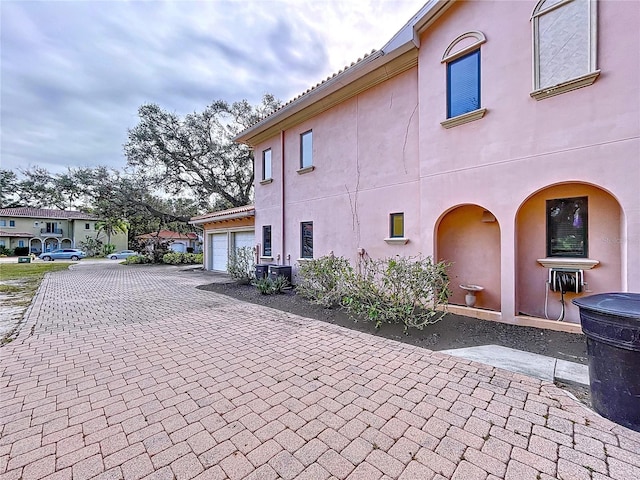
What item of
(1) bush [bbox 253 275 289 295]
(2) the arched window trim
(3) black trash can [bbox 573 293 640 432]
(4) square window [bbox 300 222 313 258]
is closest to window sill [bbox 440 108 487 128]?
(2) the arched window trim

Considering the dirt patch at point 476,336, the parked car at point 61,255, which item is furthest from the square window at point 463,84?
the parked car at point 61,255

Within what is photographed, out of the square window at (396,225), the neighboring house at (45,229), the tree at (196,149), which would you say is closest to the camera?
the square window at (396,225)

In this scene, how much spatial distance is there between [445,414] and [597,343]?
62.6 inches

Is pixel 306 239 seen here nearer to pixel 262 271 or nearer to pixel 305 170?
pixel 262 271

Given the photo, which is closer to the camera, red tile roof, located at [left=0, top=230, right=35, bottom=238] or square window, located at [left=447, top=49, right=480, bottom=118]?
square window, located at [left=447, top=49, right=480, bottom=118]

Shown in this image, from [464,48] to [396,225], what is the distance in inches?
160

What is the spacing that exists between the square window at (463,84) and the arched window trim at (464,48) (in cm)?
10

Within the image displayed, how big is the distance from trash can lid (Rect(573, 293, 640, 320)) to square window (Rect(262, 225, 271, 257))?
32.7ft

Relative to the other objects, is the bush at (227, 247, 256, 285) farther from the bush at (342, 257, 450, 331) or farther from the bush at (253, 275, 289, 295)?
the bush at (342, 257, 450, 331)

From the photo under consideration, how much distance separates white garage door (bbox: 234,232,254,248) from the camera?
44.0 ft

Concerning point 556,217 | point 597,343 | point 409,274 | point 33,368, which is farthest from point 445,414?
point 33,368

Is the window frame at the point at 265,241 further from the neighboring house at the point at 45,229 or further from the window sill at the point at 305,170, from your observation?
the neighboring house at the point at 45,229

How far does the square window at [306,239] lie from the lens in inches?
382

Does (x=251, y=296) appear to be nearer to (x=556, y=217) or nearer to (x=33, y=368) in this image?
(x=33, y=368)
